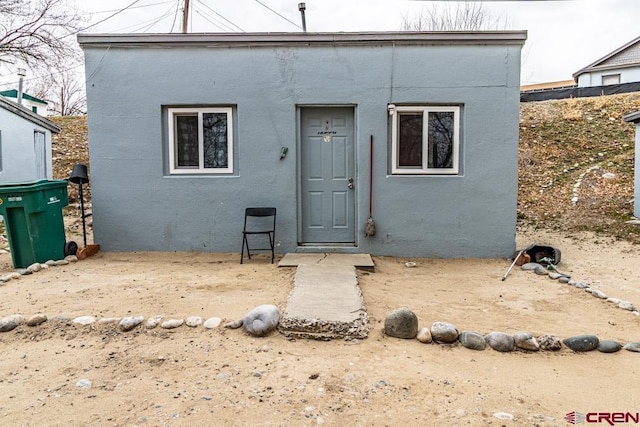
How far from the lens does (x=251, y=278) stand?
5297 millimetres

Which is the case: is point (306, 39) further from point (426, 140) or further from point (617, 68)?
point (617, 68)

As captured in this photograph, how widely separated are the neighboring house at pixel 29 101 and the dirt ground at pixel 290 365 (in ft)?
75.9

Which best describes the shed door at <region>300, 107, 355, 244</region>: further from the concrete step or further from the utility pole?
the utility pole

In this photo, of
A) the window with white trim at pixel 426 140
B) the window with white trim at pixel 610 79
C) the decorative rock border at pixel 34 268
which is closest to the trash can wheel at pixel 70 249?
the decorative rock border at pixel 34 268

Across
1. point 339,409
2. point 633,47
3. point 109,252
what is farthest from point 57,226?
point 633,47

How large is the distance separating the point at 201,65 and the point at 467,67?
3.90m

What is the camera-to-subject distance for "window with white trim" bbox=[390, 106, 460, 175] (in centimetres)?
654

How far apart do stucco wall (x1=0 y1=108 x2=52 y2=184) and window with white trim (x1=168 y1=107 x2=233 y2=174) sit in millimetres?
8546

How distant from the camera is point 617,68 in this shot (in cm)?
2659

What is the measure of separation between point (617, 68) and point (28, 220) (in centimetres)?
3142

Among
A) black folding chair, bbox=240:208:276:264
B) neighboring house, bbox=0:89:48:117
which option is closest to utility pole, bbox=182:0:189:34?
black folding chair, bbox=240:208:276:264

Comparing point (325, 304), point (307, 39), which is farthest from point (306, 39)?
point (325, 304)

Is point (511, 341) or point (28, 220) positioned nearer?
point (511, 341)

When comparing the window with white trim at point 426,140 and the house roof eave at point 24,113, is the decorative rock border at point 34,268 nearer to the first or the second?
the window with white trim at point 426,140
